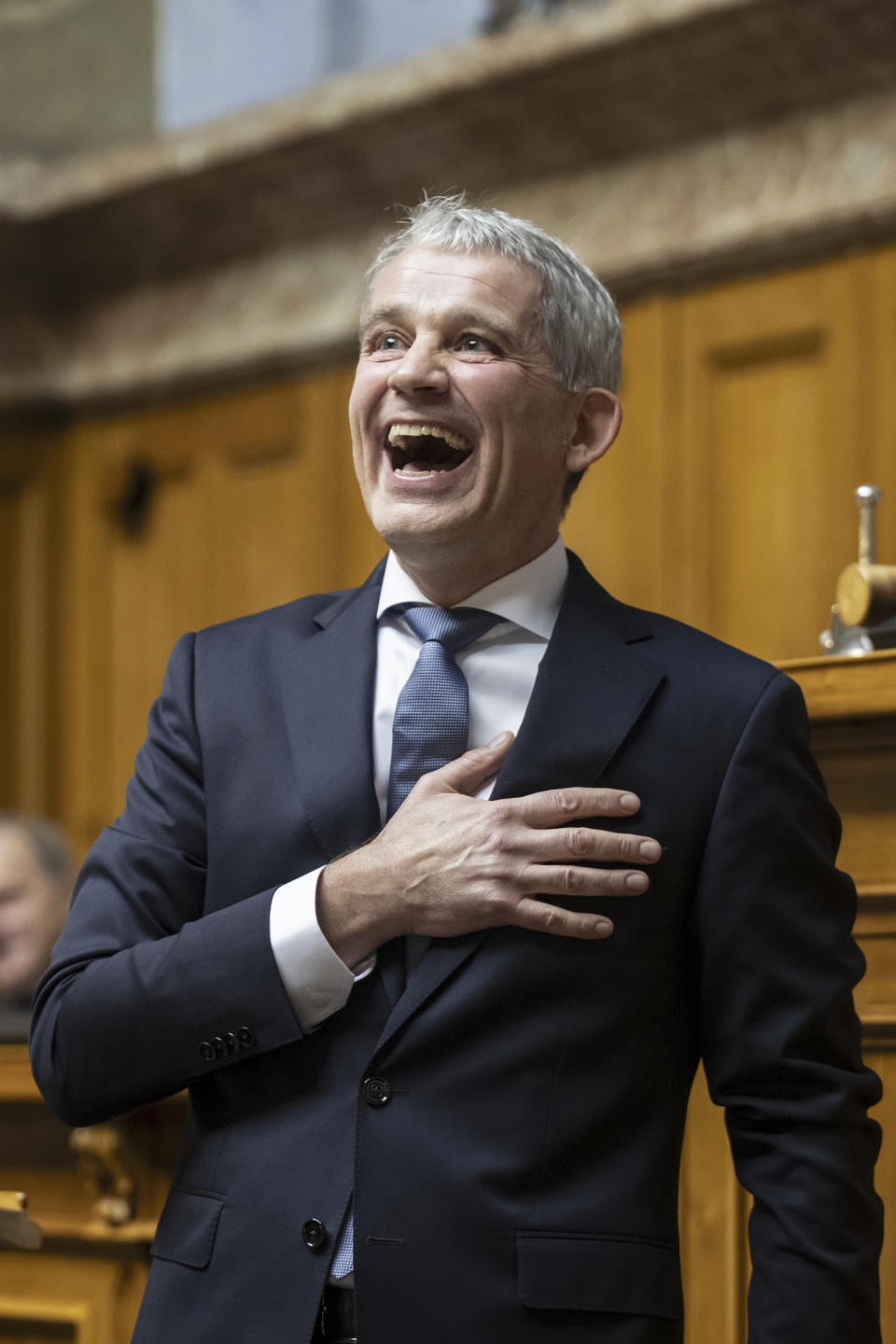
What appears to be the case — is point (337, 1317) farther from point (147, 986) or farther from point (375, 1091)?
point (147, 986)

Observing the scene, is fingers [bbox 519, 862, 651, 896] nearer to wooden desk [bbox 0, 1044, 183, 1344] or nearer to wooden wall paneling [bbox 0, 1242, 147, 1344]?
wooden desk [bbox 0, 1044, 183, 1344]

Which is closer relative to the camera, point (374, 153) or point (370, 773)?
point (370, 773)

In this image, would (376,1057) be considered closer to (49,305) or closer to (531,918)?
Result: (531,918)

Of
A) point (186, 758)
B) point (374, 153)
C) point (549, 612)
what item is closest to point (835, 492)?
point (374, 153)

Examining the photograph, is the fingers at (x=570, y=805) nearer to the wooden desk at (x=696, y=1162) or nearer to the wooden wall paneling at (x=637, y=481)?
the wooden desk at (x=696, y=1162)

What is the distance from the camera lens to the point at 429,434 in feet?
4.86

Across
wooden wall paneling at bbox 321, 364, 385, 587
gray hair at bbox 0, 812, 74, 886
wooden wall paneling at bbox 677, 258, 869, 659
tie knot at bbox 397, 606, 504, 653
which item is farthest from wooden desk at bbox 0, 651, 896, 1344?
wooden wall paneling at bbox 321, 364, 385, 587

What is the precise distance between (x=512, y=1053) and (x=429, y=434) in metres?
0.54

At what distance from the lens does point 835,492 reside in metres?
3.56

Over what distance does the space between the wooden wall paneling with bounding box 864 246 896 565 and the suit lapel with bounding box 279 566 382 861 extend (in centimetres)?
216

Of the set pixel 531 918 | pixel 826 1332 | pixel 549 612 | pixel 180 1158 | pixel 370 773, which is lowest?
pixel 826 1332

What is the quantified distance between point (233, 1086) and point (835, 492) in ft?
8.24

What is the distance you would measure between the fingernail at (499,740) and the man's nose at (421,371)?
312mm

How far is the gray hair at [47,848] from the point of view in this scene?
9.56 feet
